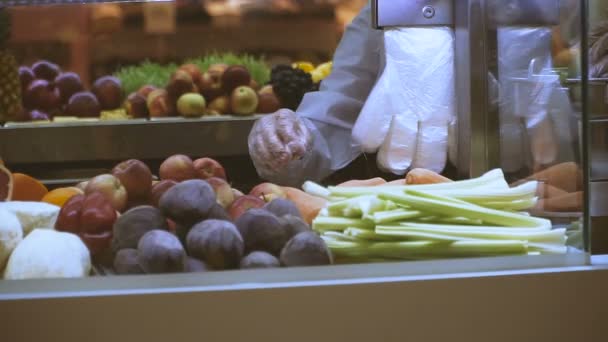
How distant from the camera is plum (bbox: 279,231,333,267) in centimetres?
150

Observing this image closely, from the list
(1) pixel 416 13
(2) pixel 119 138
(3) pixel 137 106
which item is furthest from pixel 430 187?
(3) pixel 137 106

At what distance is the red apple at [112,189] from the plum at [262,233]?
278mm

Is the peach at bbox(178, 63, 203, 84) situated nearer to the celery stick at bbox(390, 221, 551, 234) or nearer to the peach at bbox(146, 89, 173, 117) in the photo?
the peach at bbox(146, 89, 173, 117)

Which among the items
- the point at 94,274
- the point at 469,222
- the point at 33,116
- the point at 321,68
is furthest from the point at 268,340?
the point at 33,116

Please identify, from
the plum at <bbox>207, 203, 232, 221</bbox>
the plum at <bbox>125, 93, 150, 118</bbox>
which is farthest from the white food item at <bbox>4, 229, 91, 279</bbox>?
the plum at <bbox>125, 93, 150, 118</bbox>

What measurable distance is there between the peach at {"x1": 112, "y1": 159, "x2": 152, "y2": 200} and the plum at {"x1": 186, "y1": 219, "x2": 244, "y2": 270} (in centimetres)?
26

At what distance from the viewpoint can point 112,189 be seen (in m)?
1.67

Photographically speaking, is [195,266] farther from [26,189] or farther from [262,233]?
[26,189]

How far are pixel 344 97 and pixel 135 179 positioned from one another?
921 millimetres

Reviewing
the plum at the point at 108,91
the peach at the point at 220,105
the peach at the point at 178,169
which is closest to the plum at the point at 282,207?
the peach at the point at 178,169

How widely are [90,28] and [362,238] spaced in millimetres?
1800

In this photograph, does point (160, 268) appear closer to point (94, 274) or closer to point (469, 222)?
point (94, 274)

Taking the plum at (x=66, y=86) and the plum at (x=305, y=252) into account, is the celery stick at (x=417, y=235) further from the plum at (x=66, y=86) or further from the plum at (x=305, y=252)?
the plum at (x=66, y=86)

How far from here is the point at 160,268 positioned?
4.78 ft
